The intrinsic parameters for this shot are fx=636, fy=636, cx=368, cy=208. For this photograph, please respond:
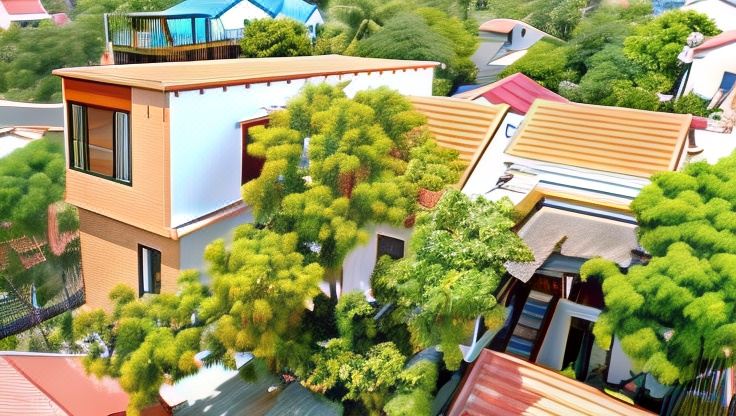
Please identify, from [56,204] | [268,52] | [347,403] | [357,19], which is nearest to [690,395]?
[347,403]

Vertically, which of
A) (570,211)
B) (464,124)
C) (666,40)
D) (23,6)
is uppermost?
(666,40)

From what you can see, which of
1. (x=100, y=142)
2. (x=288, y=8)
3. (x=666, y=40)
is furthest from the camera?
(x=288, y=8)

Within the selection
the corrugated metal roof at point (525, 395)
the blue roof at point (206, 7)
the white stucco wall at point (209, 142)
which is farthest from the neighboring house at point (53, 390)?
the blue roof at point (206, 7)

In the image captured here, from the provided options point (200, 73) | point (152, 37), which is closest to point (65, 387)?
point (200, 73)

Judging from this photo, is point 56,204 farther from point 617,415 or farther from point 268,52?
point 268,52

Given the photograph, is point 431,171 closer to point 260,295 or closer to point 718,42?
point 260,295

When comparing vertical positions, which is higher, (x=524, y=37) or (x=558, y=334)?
(x=524, y=37)

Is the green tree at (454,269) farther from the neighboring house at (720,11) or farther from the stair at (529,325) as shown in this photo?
the neighboring house at (720,11)
